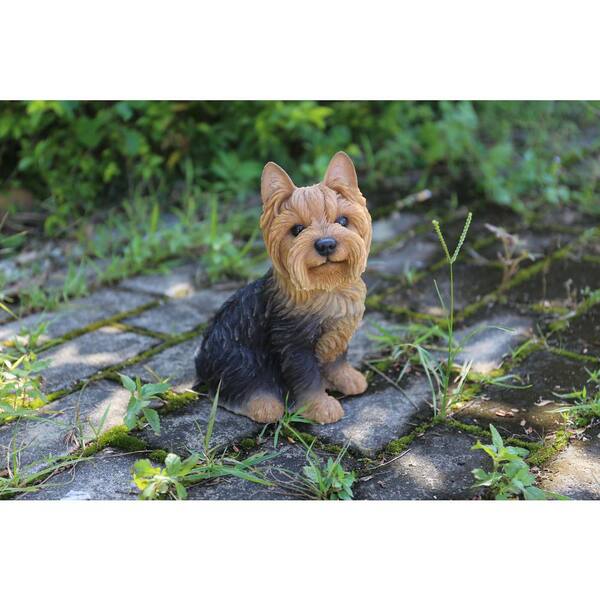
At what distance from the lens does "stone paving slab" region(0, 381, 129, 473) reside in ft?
11.8

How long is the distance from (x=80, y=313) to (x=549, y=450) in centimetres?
297

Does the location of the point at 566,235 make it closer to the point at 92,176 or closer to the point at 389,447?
the point at 389,447

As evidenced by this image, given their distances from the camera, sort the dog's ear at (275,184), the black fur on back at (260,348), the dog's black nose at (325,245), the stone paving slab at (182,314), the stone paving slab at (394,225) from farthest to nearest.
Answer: the stone paving slab at (394,225), the stone paving slab at (182,314), the black fur on back at (260,348), the dog's ear at (275,184), the dog's black nose at (325,245)

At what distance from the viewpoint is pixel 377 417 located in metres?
3.86

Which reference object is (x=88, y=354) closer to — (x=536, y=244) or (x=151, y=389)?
(x=151, y=389)

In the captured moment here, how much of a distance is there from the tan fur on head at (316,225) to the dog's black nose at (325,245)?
17 millimetres

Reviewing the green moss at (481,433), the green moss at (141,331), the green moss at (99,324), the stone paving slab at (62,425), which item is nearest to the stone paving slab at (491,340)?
the green moss at (481,433)

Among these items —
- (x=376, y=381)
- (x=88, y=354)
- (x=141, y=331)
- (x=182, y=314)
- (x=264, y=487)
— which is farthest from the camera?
(x=182, y=314)

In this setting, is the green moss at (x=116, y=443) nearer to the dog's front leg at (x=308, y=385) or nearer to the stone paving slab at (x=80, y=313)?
the dog's front leg at (x=308, y=385)

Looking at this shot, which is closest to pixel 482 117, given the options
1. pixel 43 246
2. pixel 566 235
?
pixel 566 235

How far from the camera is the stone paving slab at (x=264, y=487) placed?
10.7ft

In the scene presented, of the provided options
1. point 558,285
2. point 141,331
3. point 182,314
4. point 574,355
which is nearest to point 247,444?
point 141,331

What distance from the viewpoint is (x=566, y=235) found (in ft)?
20.6

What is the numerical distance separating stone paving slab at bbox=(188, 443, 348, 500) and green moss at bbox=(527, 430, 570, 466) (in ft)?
2.93
